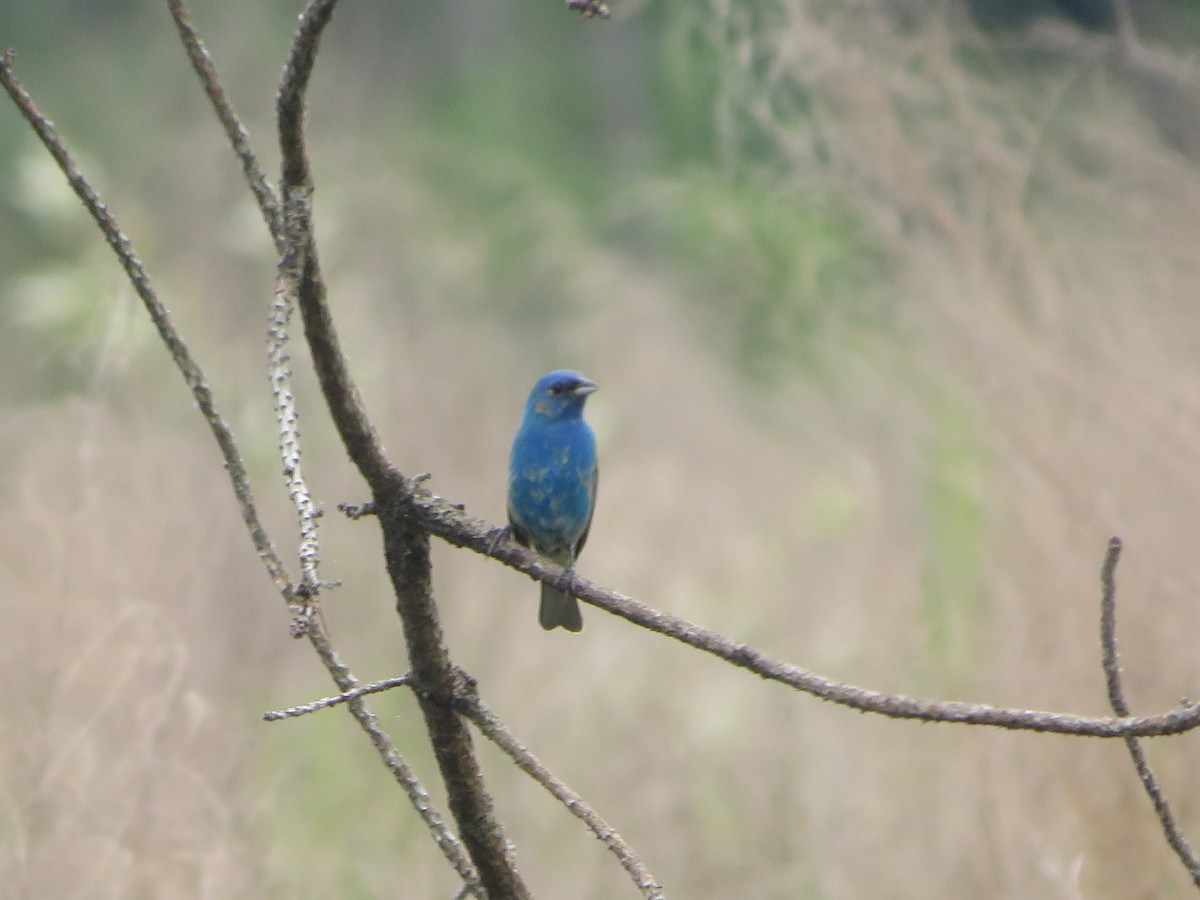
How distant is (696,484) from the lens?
28.7 ft

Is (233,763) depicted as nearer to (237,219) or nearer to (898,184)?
(898,184)

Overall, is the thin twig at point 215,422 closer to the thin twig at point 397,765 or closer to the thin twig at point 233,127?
the thin twig at point 397,765

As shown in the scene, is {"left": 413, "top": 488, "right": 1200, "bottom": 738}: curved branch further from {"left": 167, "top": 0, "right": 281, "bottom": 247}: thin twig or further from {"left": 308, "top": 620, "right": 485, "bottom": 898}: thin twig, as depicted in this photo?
{"left": 167, "top": 0, "right": 281, "bottom": 247}: thin twig

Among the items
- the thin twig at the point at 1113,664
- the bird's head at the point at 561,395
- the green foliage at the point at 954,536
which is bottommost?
the green foliage at the point at 954,536

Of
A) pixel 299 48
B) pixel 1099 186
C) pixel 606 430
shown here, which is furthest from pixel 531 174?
pixel 299 48

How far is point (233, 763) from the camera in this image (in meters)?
3.49

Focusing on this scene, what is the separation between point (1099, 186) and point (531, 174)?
461 centimetres

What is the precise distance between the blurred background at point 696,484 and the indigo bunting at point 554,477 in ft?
2.75

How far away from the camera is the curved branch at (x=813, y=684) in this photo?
3.84ft

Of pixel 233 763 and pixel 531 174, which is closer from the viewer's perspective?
pixel 233 763

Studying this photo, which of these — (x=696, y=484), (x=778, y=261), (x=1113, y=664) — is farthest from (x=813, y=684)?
(x=696, y=484)

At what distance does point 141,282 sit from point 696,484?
7.41 m

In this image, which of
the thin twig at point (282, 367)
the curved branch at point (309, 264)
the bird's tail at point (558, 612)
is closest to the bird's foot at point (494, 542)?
the curved branch at point (309, 264)

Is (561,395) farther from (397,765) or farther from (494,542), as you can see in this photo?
(397,765)
